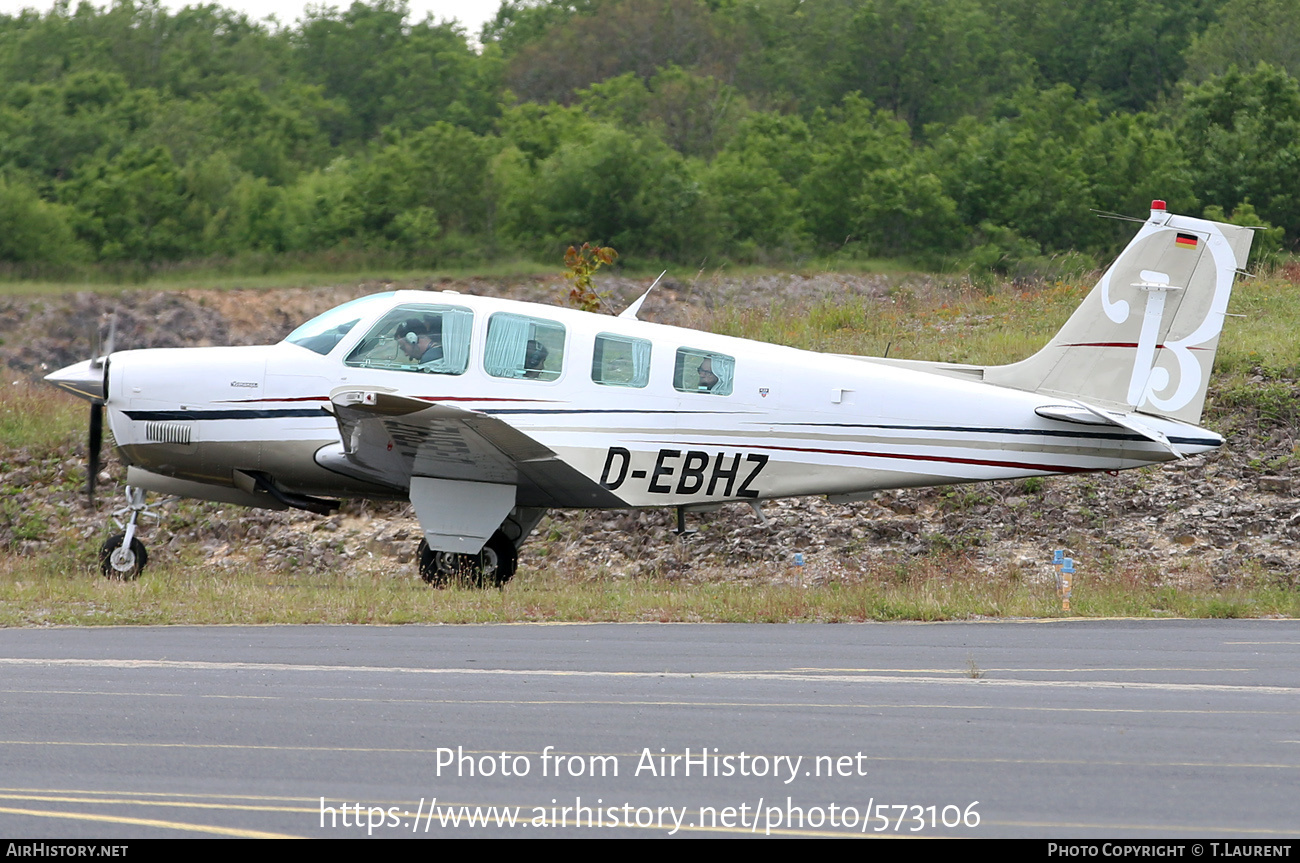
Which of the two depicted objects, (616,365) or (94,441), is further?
(94,441)

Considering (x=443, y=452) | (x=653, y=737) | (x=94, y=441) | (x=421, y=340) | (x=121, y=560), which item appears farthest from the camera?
(x=94, y=441)

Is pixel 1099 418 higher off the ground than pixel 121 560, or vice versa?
pixel 1099 418

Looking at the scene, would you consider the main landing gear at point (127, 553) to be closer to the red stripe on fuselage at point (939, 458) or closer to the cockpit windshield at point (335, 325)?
the cockpit windshield at point (335, 325)

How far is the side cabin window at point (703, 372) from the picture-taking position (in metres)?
10.9

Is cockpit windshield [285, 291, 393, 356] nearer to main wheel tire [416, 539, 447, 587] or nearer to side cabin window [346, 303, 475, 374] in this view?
side cabin window [346, 303, 475, 374]

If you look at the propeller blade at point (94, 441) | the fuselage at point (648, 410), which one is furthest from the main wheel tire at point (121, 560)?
the fuselage at point (648, 410)

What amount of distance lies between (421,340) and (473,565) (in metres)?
1.97

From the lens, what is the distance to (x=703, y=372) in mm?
10922

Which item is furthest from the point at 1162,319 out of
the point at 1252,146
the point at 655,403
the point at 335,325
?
the point at 1252,146

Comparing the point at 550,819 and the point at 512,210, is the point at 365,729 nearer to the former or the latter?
the point at 550,819

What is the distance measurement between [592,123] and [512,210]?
7751 millimetres

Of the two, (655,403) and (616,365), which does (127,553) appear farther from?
(655,403)

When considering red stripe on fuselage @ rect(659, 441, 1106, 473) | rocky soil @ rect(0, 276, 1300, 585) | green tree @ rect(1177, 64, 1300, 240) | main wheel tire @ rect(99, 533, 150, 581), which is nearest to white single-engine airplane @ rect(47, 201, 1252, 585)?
red stripe on fuselage @ rect(659, 441, 1106, 473)
